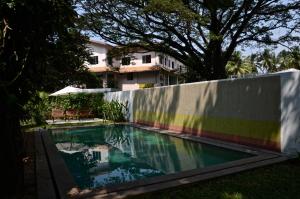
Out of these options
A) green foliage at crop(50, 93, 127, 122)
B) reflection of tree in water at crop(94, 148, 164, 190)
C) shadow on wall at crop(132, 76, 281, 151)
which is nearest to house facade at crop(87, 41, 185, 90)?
green foliage at crop(50, 93, 127, 122)

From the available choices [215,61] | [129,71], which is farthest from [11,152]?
[129,71]

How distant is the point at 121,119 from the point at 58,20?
712 inches

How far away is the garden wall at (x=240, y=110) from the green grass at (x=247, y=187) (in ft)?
7.00

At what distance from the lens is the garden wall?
9242 mm

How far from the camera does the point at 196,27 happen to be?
20875mm

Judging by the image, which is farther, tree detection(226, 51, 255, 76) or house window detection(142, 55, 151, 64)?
tree detection(226, 51, 255, 76)

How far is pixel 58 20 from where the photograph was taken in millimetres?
5602

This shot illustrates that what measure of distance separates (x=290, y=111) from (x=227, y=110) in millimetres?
3071

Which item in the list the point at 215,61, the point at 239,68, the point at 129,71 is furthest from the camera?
the point at 239,68

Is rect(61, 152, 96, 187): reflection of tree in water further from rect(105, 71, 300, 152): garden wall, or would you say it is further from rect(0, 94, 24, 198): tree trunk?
rect(105, 71, 300, 152): garden wall

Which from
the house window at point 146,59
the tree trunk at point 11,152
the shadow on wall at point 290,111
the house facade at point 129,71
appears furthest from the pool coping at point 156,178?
the house window at point 146,59

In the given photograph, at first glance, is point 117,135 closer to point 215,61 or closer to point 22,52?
point 215,61

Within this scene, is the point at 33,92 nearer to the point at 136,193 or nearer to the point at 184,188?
the point at 136,193

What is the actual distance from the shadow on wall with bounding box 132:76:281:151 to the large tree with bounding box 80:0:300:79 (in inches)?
205
